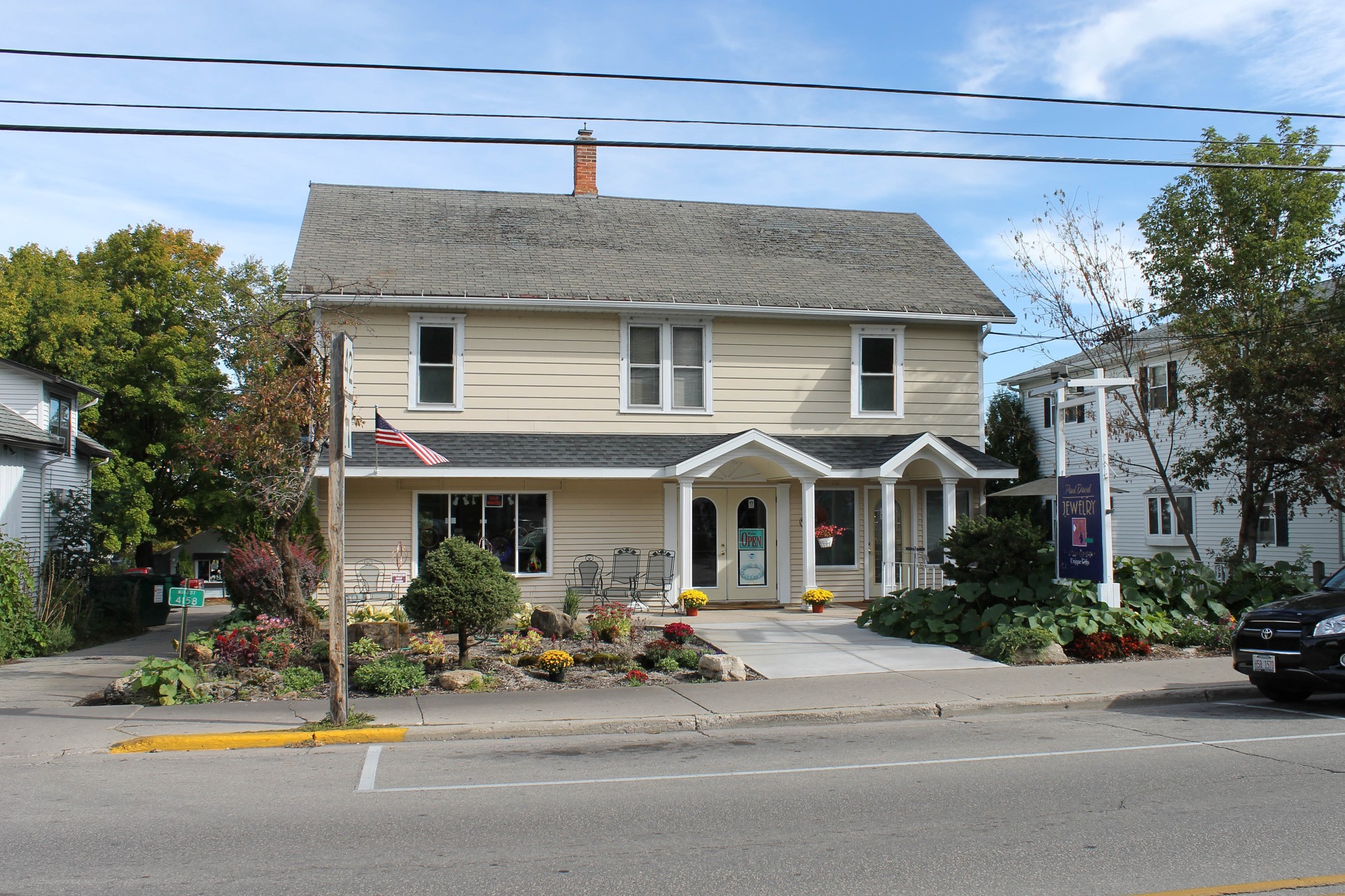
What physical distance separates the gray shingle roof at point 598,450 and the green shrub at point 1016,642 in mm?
5620

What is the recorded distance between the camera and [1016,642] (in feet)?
43.5

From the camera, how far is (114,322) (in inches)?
1126

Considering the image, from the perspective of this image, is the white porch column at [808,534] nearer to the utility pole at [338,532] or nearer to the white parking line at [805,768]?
the white parking line at [805,768]

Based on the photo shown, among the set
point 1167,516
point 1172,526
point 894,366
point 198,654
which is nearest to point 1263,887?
point 198,654

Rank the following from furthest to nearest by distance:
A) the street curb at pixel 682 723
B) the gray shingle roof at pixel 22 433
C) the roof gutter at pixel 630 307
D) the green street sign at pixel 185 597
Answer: the roof gutter at pixel 630 307, the gray shingle roof at pixel 22 433, the green street sign at pixel 185 597, the street curb at pixel 682 723

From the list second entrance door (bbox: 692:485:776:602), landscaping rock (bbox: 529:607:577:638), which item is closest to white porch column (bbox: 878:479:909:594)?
second entrance door (bbox: 692:485:776:602)

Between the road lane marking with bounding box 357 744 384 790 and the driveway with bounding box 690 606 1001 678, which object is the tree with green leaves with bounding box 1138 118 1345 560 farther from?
the road lane marking with bounding box 357 744 384 790

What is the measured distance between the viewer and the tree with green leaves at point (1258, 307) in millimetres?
17391

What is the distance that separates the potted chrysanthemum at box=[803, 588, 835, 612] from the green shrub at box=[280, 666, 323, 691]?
9.05 m

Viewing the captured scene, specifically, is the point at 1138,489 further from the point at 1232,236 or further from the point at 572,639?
the point at 572,639

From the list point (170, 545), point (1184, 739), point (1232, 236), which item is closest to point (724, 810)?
point (1184, 739)

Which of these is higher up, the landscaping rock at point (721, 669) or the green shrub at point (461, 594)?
the green shrub at point (461, 594)

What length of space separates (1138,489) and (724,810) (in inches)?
1155

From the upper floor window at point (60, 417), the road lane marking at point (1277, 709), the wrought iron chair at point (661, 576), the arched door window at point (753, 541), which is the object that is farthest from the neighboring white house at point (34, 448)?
the road lane marking at point (1277, 709)
